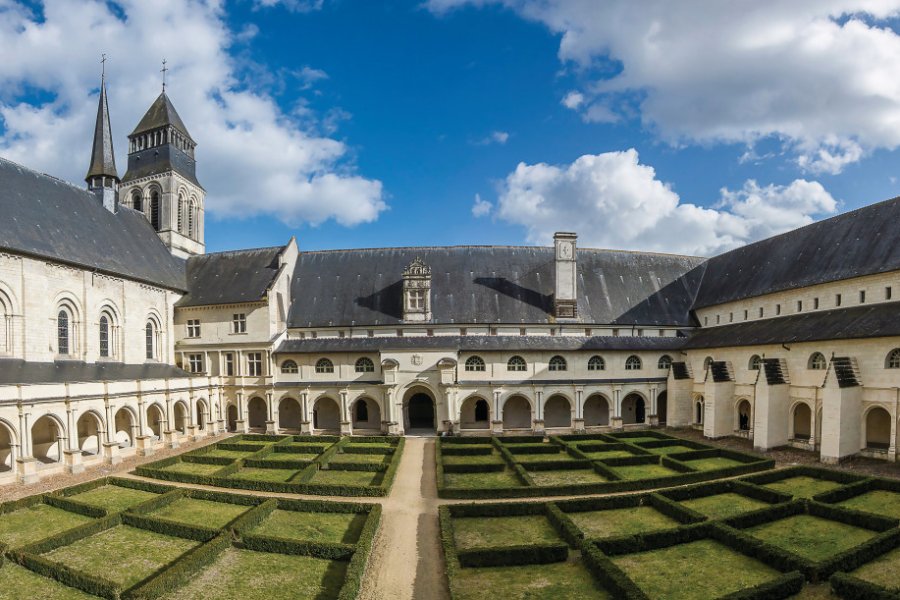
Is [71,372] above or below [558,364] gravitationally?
above

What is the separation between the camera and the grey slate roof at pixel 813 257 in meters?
31.4

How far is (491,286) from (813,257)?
24054mm

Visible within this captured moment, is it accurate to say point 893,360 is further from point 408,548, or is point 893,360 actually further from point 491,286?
point 408,548

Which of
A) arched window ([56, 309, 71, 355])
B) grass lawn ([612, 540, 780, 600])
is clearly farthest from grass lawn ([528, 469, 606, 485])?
arched window ([56, 309, 71, 355])

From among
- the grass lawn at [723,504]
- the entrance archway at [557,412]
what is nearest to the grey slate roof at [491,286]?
the entrance archway at [557,412]

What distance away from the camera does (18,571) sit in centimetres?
1566

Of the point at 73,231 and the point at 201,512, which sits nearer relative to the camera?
the point at 201,512

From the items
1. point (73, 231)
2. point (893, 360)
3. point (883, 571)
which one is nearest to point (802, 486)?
point (893, 360)

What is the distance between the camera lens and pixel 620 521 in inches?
778

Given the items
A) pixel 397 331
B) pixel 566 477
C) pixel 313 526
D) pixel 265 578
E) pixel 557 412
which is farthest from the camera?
pixel 397 331

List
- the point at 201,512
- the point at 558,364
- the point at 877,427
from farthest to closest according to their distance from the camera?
the point at 558,364 → the point at 877,427 → the point at 201,512

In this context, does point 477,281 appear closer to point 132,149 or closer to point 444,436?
point 444,436

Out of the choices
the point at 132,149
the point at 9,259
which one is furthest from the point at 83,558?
the point at 132,149

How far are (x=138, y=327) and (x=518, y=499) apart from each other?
105ft
